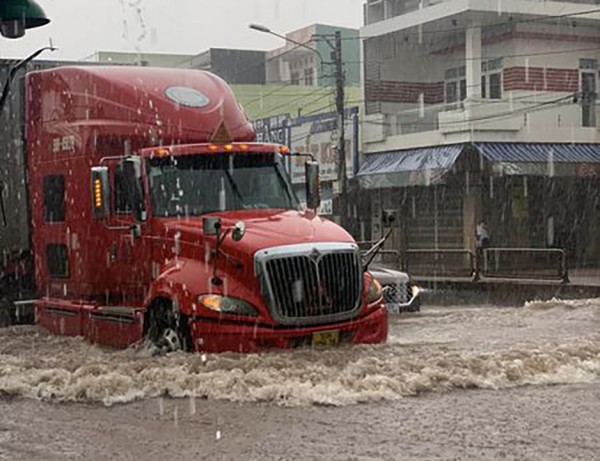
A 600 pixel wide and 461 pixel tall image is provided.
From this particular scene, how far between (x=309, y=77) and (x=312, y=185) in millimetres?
Result: 45738

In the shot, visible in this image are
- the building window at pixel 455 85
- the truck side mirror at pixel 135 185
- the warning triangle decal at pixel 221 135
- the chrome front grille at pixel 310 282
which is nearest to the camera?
the chrome front grille at pixel 310 282

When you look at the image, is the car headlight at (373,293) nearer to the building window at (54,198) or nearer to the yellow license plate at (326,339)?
the yellow license plate at (326,339)

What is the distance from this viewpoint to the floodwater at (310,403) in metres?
6.95

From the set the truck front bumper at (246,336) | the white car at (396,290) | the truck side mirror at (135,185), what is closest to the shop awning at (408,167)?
the white car at (396,290)

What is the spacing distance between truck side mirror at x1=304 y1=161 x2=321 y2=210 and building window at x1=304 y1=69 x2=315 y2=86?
44978 millimetres

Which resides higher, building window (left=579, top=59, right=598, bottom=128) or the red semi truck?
building window (left=579, top=59, right=598, bottom=128)

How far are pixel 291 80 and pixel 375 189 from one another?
22.6m

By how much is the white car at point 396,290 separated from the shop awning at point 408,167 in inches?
563

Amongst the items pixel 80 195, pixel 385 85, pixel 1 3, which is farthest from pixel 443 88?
pixel 1 3

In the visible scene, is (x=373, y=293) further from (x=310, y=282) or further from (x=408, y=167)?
(x=408, y=167)

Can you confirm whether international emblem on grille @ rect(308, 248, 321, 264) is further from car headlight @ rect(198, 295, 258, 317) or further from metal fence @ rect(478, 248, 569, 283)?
metal fence @ rect(478, 248, 569, 283)

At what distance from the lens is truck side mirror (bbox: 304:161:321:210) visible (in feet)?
38.9

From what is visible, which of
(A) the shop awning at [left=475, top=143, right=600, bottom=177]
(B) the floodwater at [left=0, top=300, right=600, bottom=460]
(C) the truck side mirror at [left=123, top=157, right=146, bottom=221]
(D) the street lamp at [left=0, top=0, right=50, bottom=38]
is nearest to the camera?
(D) the street lamp at [left=0, top=0, right=50, bottom=38]

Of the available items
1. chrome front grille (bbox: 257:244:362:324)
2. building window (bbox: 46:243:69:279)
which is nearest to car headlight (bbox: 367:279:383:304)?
chrome front grille (bbox: 257:244:362:324)
